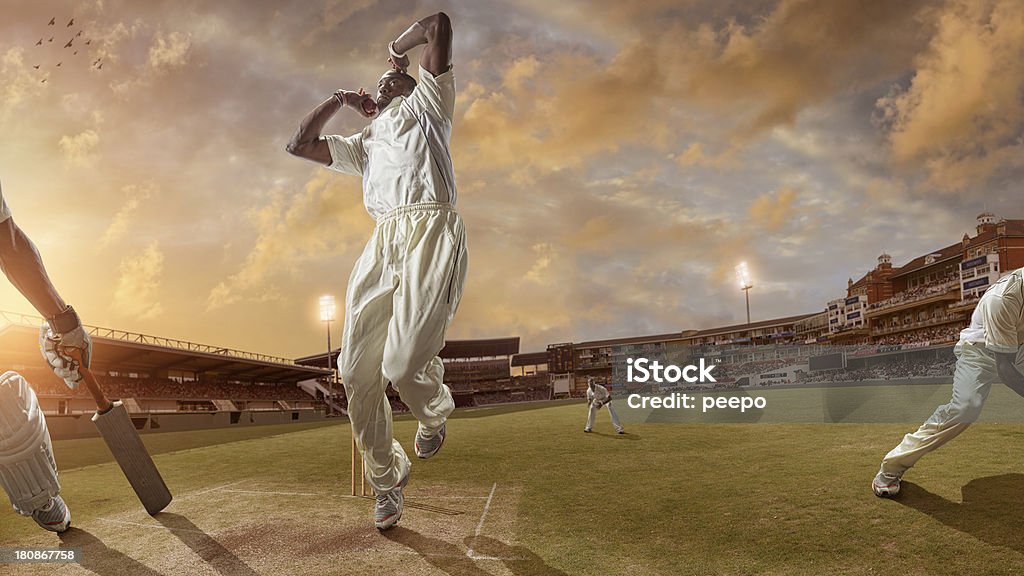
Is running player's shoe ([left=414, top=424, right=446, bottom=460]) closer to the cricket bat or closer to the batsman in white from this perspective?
the cricket bat

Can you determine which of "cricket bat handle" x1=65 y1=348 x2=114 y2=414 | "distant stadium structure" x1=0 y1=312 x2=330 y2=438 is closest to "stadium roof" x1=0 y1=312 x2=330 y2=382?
"distant stadium structure" x1=0 y1=312 x2=330 y2=438

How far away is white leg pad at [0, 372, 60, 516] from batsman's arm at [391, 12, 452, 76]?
138 inches

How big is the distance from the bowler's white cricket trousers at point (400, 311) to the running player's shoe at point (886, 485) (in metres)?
4.00

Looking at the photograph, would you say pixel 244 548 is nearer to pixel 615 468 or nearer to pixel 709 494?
pixel 709 494

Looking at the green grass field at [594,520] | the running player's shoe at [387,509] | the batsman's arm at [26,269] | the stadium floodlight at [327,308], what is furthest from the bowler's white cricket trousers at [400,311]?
the stadium floodlight at [327,308]

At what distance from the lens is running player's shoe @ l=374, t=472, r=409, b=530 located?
4691 mm

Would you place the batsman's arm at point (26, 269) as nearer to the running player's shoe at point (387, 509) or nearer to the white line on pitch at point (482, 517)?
the running player's shoe at point (387, 509)

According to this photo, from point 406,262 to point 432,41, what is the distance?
155 centimetres


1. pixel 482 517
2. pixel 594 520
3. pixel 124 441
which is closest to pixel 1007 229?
Answer: pixel 594 520

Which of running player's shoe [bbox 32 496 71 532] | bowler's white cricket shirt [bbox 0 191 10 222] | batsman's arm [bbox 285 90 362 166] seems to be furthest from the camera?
batsman's arm [bbox 285 90 362 166]

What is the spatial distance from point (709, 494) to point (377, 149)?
462cm

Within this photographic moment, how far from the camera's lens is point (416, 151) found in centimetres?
429

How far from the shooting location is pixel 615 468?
824cm

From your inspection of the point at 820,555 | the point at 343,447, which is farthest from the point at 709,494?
the point at 343,447
